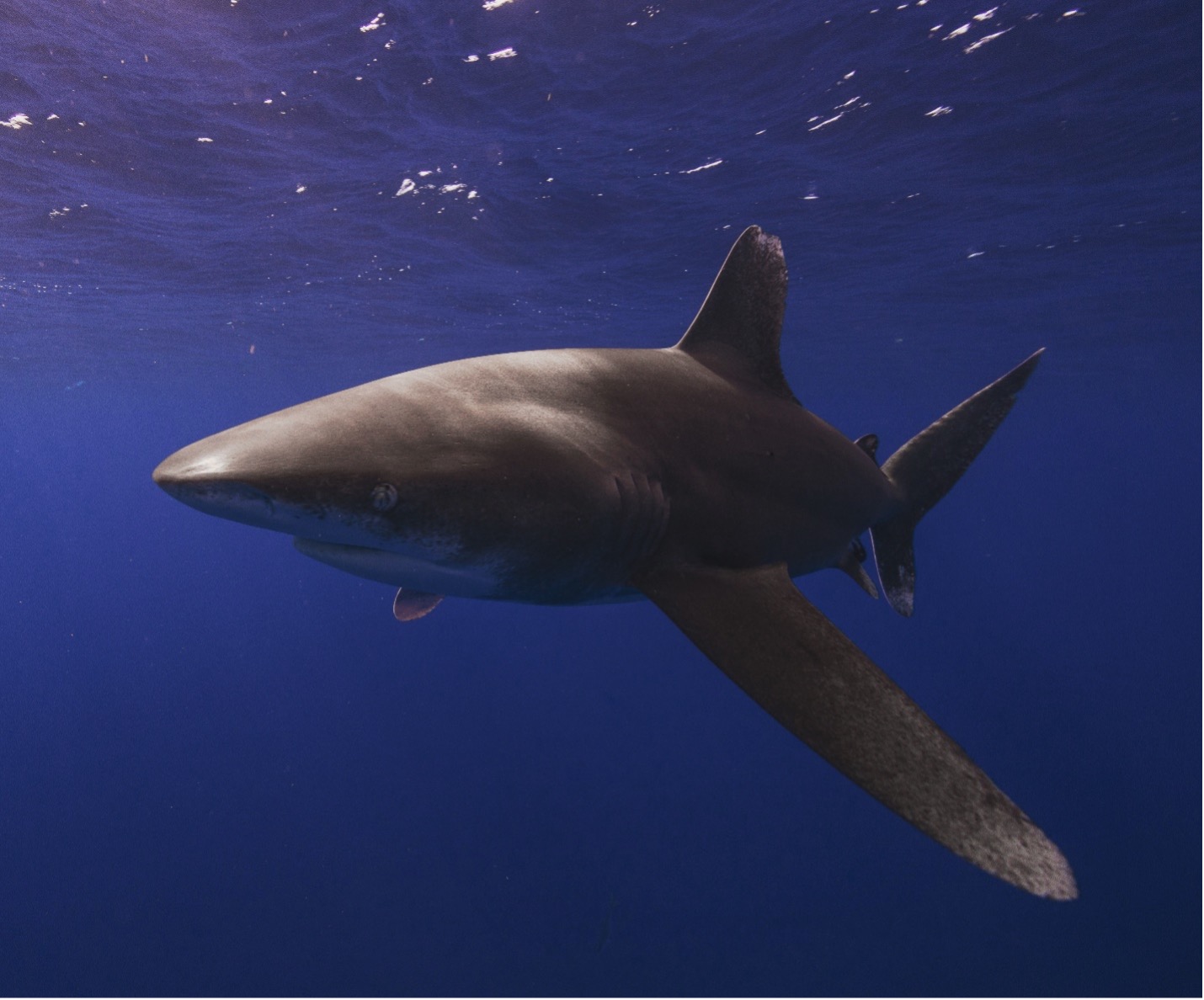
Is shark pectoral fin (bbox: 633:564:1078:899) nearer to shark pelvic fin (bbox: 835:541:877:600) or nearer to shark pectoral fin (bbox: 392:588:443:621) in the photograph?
shark pectoral fin (bbox: 392:588:443:621)

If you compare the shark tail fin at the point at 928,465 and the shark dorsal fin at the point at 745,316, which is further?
the shark tail fin at the point at 928,465

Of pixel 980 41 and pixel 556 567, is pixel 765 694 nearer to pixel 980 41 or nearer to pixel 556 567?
pixel 556 567

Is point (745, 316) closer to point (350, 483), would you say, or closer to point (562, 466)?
point (562, 466)

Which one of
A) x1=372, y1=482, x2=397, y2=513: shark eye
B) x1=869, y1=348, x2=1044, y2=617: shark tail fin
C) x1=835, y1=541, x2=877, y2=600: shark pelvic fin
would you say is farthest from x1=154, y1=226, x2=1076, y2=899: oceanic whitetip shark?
x1=869, y1=348, x2=1044, y2=617: shark tail fin

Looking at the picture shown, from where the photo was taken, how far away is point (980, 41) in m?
9.66

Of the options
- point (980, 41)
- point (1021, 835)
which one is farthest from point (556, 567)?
point (980, 41)

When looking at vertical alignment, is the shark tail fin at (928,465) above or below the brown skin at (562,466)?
below

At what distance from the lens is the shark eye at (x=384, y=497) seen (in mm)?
2252

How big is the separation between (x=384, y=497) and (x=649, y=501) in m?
1.20

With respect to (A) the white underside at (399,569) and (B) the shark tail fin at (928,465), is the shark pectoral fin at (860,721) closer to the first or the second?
(A) the white underside at (399,569)

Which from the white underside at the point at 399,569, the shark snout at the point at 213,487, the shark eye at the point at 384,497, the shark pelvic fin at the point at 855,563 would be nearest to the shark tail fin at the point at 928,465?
the shark pelvic fin at the point at 855,563

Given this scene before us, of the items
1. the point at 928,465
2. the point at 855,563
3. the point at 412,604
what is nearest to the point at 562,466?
the point at 412,604

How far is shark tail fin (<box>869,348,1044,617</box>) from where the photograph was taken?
5.02m

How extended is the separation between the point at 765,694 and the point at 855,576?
3.04 metres
